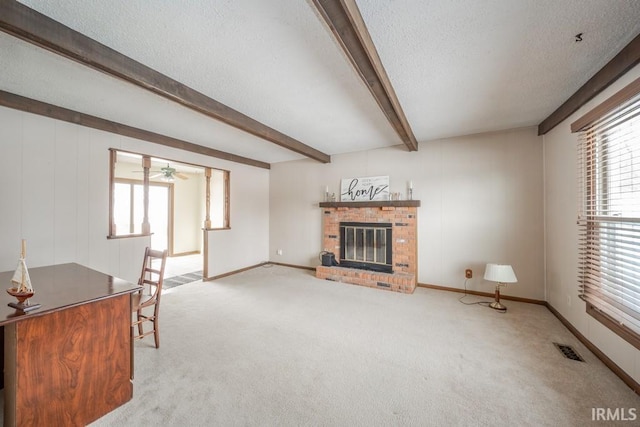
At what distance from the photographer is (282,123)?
3.30 meters

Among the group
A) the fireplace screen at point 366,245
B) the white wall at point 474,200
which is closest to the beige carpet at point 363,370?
the white wall at point 474,200

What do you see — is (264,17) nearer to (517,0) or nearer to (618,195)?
(517,0)

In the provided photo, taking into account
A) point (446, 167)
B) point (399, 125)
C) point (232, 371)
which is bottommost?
point (232, 371)

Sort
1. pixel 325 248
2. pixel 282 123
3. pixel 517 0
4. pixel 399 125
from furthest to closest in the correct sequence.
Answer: pixel 325 248 → pixel 282 123 → pixel 399 125 → pixel 517 0

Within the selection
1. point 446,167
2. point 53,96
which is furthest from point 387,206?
point 53,96

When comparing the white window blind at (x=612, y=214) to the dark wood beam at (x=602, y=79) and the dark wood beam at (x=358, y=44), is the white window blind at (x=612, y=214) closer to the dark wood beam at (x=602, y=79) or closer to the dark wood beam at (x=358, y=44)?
the dark wood beam at (x=602, y=79)

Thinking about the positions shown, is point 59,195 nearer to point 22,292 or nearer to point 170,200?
point 22,292

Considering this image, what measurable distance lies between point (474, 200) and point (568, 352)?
2.14m

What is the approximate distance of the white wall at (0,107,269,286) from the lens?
8.32 feet

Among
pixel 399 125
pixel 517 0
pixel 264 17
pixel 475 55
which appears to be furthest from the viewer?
pixel 399 125

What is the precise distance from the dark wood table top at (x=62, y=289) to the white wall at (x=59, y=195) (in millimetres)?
688

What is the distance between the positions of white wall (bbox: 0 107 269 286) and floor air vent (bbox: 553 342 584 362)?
16.7ft

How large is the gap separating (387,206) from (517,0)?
122 inches

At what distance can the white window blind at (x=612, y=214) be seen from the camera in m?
1.81
